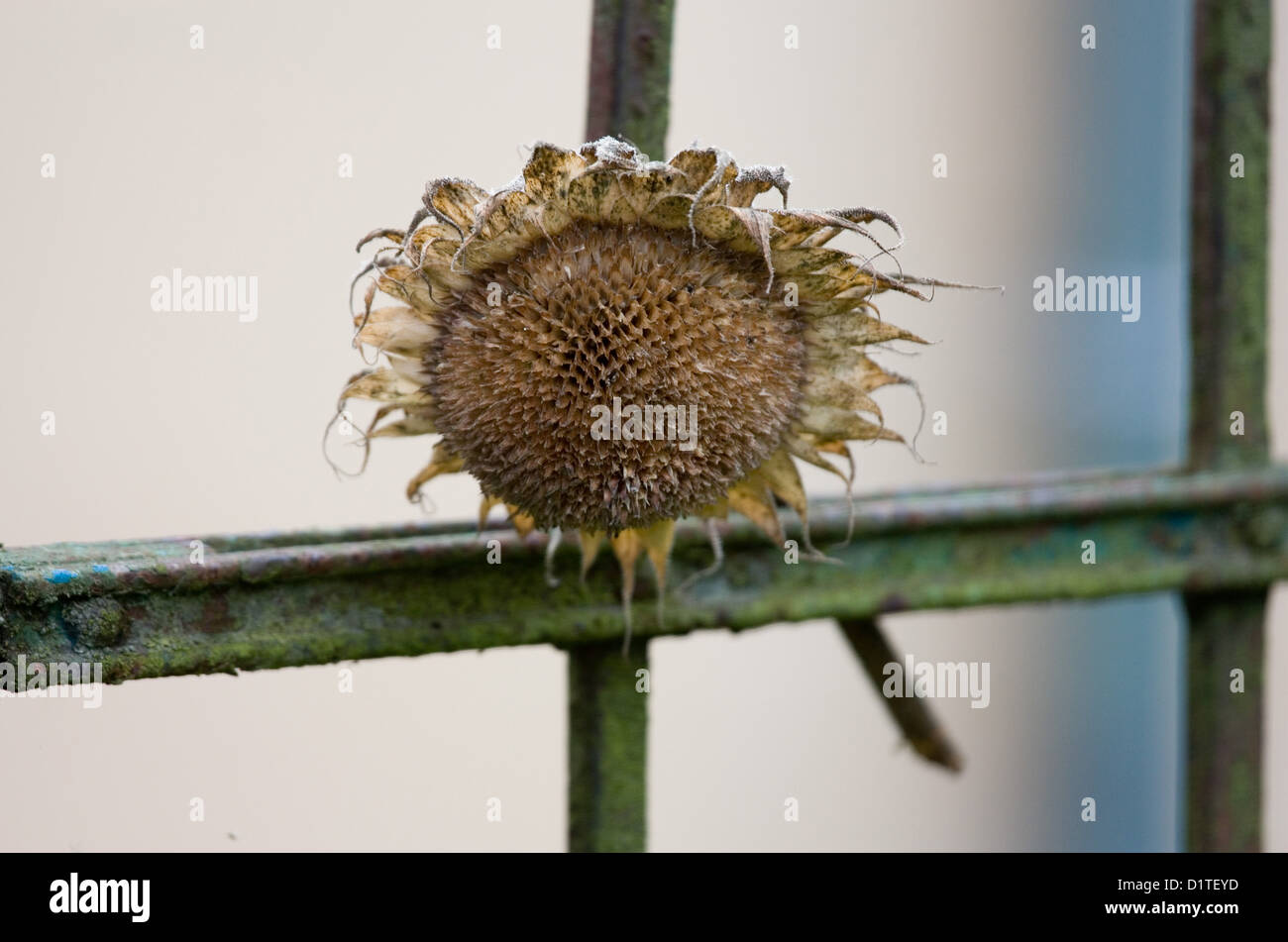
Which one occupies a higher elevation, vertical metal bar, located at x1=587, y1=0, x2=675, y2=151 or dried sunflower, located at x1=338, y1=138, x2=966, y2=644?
vertical metal bar, located at x1=587, y1=0, x2=675, y2=151

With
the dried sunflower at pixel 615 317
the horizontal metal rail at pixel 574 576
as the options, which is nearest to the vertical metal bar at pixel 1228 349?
the horizontal metal rail at pixel 574 576

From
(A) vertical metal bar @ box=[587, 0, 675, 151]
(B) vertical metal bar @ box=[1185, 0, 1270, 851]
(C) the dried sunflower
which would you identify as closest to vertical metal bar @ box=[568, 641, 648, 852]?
(C) the dried sunflower

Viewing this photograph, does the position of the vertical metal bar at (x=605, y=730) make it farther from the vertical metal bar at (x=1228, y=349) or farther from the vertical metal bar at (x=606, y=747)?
the vertical metal bar at (x=1228, y=349)

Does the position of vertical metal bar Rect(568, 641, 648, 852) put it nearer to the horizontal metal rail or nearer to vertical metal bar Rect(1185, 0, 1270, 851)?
the horizontal metal rail

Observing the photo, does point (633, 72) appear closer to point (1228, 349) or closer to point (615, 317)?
point (615, 317)

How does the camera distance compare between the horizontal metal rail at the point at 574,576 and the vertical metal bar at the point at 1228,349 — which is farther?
the vertical metal bar at the point at 1228,349

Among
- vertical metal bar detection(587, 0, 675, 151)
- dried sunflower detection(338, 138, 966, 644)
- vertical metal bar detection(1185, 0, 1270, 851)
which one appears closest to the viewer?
dried sunflower detection(338, 138, 966, 644)
